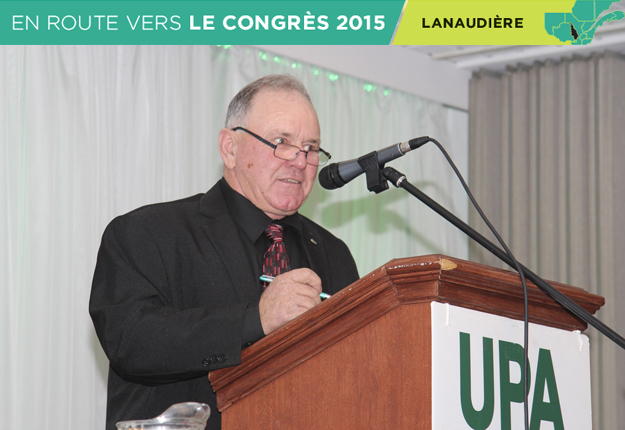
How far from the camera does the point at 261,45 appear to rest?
167 inches

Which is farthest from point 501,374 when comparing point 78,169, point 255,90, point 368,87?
point 368,87

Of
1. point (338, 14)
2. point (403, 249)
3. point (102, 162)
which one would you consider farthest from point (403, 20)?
point (102, 162)

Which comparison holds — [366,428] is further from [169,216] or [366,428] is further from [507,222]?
[507,222]

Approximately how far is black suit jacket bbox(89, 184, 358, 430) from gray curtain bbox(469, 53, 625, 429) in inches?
113

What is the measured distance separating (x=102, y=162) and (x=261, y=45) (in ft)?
3.68

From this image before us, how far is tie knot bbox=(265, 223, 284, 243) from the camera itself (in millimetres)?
2384

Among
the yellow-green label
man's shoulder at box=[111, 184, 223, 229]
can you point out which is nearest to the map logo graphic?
the yellow-green label

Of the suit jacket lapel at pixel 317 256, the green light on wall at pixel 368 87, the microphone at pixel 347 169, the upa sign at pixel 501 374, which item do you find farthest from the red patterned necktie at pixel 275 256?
the green light on wall at pixel 368 87

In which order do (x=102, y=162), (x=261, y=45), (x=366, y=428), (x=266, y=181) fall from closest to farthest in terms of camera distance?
(x=366, y=428)
(x=266, y=181)
(x=102, y=162)
(x=261, y=45)

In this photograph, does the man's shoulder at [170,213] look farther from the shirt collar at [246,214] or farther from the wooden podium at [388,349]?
the wooden podium at [388,349]

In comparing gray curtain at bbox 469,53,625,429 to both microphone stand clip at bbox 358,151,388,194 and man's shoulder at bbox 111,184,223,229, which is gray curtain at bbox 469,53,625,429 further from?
microphone stand clip at bbox 358,151,388,194

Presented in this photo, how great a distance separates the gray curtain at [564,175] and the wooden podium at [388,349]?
3.41 metres

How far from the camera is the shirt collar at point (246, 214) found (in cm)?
236

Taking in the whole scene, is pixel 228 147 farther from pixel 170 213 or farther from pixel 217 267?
pixel 217 267
